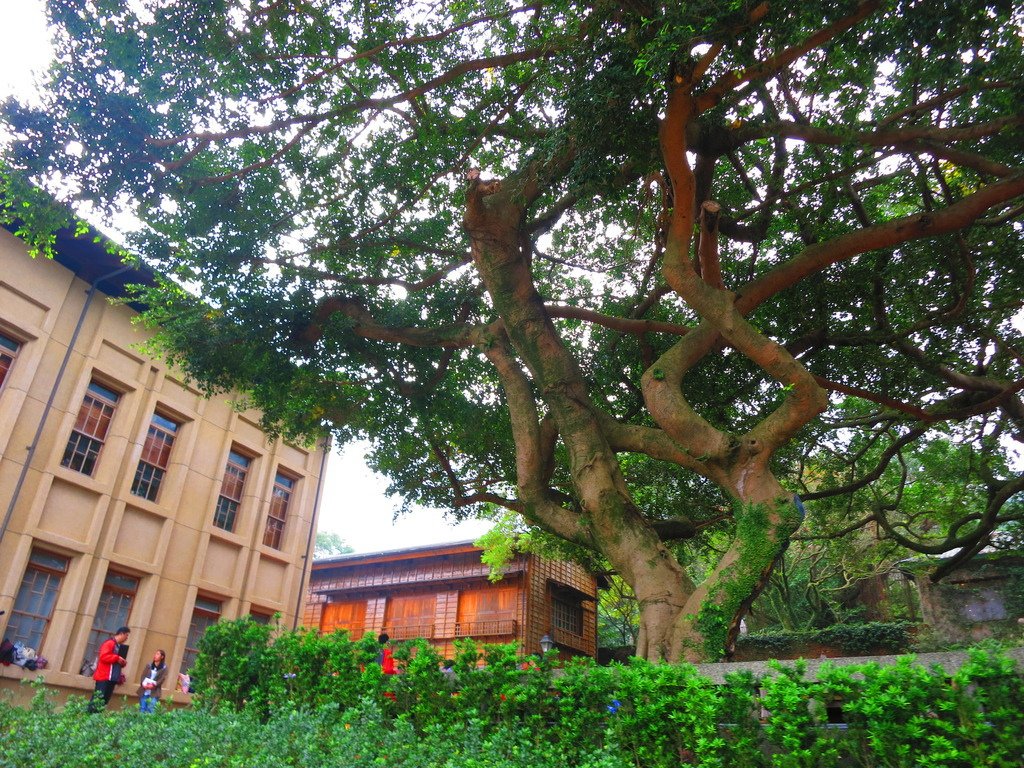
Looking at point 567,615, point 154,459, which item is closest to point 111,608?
point 154,459

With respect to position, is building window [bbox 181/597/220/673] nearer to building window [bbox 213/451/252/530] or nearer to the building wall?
building window [bbox 213/451/252/530]

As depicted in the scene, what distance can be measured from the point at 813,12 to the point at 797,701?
5739mm

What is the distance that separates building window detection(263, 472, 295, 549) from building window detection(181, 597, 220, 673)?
224 cm

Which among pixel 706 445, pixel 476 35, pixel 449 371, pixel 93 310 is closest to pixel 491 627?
pixel 449 371

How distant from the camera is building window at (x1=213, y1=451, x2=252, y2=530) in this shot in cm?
1590

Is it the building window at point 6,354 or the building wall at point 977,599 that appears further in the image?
the building wall at point 977,599

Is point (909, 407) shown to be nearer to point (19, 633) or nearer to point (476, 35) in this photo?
point (476, 35)

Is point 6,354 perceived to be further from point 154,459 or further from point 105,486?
point 154,459

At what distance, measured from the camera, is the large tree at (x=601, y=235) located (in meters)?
6.88

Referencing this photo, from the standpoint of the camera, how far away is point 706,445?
7.09m

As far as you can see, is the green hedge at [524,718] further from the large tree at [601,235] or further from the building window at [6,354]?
the building window at [6,354]

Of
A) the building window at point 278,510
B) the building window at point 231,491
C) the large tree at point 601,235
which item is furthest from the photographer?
the building window at point 278,510

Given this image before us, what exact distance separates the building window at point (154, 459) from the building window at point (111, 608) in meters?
1.66

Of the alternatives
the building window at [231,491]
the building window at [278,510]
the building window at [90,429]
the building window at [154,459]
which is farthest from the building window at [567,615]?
the building window at [90,429]
